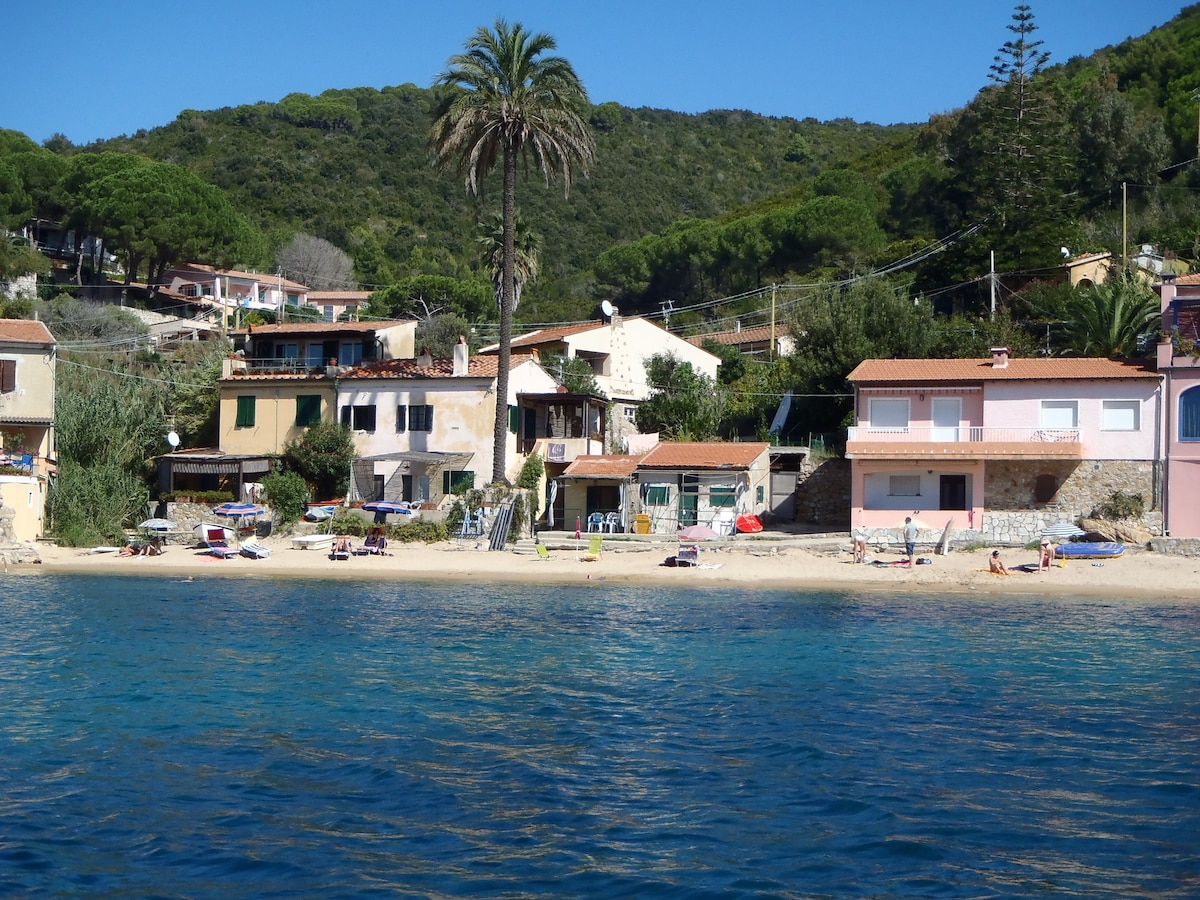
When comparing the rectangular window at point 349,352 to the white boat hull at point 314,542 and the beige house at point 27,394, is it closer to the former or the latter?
the beige house at point 27,394

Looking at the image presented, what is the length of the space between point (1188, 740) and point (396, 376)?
33.0m

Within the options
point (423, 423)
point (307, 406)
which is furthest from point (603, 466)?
point (307, 406)

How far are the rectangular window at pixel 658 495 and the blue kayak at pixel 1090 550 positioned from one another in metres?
13.3

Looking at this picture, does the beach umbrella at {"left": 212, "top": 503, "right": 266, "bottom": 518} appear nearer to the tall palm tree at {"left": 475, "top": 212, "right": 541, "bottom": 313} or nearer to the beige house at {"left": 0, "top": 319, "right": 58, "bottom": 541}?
the beige house at {"left": 0, "top": 319, "right": 58, "bottom": 541}

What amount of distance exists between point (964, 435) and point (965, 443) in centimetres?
88

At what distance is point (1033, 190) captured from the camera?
5891 cm

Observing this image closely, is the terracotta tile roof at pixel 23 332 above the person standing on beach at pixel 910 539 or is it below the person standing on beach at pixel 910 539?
above

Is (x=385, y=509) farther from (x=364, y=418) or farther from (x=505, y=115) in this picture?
(x=505, y=115)

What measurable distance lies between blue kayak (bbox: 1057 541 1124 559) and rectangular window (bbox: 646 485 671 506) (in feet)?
43.6

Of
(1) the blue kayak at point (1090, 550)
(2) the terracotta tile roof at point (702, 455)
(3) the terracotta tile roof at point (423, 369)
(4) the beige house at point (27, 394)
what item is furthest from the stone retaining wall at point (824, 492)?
(4) the beige house at point (27, 394)

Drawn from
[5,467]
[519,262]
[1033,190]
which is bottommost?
[5,467]

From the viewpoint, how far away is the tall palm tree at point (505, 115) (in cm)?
4262

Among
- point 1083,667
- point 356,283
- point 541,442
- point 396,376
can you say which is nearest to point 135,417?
point 396,376

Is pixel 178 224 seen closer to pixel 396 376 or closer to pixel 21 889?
pixel 396 376
